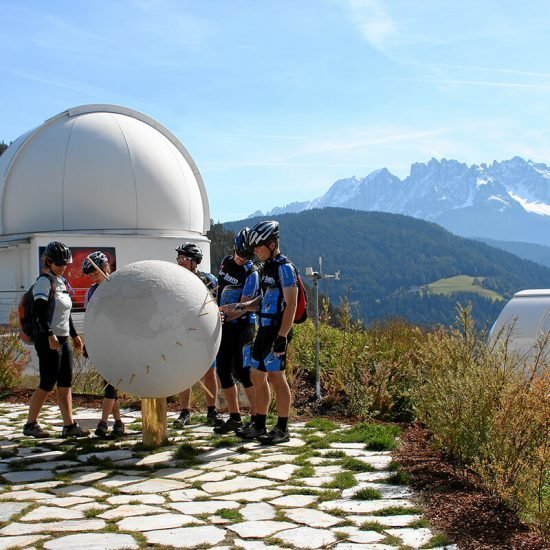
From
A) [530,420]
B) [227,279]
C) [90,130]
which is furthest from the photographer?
[90,130]

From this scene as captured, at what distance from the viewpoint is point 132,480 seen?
16.9ft

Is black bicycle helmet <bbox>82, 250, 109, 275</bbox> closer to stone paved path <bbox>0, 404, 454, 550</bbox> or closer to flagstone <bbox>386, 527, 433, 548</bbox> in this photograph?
stone paved path <bbox>0, 404, 454, 550</bbox>

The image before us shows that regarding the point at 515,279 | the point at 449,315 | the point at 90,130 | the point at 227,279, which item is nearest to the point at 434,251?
the point at 515,279

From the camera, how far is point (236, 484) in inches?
197

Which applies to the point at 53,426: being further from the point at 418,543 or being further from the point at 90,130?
the point at 90,130

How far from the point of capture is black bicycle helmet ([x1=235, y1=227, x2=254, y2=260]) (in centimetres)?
652

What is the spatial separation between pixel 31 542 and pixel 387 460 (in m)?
2.86

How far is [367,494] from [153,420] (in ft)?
7.48

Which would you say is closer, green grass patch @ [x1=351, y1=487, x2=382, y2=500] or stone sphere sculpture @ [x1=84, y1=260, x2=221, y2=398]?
green grass patch @ [x1=351, y1=487, x2=382, y2=500]

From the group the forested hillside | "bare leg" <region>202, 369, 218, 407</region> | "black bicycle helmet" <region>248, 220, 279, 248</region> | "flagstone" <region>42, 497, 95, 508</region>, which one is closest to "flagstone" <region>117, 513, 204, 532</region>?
"flagstone" <region>42, 497, 95, 508</region>

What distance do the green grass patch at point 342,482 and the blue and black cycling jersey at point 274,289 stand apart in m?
1.68

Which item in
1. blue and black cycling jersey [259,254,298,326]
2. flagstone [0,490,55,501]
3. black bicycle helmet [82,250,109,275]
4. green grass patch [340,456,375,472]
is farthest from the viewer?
black bicycle helmet [82,250,109,275]

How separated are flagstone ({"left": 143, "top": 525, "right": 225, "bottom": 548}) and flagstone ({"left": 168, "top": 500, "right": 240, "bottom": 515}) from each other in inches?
12.5

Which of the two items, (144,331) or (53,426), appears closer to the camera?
(144,331)
